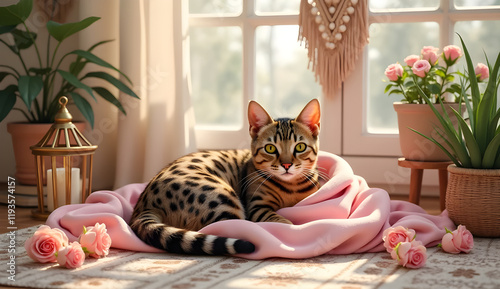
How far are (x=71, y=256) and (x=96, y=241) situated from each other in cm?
A: 13

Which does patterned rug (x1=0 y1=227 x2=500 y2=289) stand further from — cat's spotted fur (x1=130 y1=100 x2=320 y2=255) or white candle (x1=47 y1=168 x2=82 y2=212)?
white candle (x1=47 y1=168 x2=82 y2=212)

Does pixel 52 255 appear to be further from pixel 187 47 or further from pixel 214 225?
pixel 187 47

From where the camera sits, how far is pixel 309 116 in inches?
86.6

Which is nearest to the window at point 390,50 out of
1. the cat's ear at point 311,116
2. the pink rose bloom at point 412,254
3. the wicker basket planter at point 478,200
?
the wicker basket planter at point 478,200

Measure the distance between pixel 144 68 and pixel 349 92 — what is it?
3.28ft

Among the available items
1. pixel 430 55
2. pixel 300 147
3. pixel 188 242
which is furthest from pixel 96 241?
pixel 430 55

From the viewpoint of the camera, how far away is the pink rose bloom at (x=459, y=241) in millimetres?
1909

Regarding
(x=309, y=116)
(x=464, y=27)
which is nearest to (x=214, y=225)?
(x=309, y=116)

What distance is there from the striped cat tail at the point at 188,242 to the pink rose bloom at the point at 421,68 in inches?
44.3

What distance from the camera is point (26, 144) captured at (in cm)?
297

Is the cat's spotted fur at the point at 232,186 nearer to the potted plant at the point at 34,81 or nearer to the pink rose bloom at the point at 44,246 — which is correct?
the pink rose bloom at the point at 44,246

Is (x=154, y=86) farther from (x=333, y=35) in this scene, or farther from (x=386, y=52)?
(x=386, y=52)

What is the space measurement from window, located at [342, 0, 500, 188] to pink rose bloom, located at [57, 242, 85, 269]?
1.71 meters

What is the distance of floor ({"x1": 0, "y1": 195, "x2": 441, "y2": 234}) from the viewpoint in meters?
2.45
